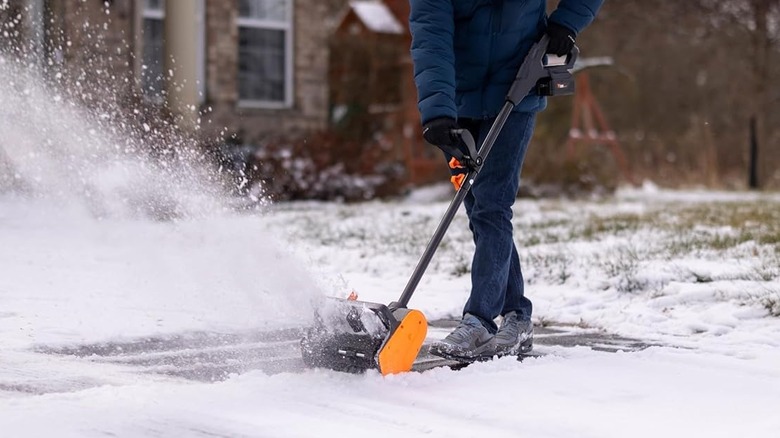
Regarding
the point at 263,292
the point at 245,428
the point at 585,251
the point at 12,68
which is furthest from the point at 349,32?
the point at 245,428

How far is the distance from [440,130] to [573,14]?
29.8 inches

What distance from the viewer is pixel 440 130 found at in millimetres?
4156

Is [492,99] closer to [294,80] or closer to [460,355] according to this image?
[460,355]

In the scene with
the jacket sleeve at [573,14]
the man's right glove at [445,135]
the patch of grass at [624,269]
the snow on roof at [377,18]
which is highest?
the snow on roof at [377,18]

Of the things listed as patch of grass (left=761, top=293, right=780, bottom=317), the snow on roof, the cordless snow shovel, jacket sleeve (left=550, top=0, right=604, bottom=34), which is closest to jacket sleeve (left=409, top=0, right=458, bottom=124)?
the cordless snow shovel

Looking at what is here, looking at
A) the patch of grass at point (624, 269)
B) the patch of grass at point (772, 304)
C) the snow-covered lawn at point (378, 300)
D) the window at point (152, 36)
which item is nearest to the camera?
the snow-covered lawn at point (378, 300)

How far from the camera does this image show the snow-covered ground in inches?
132

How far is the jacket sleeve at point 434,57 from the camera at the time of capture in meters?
4.18

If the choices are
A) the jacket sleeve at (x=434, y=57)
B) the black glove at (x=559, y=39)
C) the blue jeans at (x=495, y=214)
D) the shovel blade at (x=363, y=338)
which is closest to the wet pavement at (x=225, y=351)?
the shovel blade at (x=363, y=338)

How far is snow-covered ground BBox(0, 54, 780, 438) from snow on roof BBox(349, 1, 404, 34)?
386 inches

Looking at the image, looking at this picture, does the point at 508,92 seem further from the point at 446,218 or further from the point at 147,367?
the point at 147,367

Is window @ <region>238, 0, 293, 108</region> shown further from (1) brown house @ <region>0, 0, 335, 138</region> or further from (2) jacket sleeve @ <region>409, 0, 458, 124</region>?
(2) jacket sleeve @ <region>409, 0, 458, 124</region>

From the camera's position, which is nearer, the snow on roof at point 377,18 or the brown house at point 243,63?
the brown house at point 243,63

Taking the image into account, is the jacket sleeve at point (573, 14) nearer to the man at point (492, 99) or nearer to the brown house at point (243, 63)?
the man at point (492, 99)
